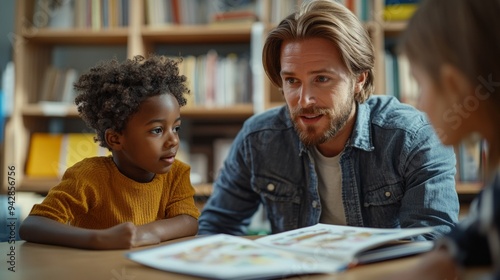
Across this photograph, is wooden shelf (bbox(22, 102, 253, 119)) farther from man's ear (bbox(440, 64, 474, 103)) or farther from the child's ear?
man's ear (bbox(440, 64, 474, 103))

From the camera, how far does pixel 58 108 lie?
2.79 m

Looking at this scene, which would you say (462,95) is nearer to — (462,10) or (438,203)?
(462,10)

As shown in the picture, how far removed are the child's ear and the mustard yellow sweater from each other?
0.11ft

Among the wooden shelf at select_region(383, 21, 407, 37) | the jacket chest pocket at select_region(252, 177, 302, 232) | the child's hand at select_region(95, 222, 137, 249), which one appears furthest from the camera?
the wooden shelf at select_region(383, 21, 407, 37)

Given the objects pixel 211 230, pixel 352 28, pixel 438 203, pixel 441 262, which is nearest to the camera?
pixel 441 262

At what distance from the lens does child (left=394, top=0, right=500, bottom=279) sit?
70 cm

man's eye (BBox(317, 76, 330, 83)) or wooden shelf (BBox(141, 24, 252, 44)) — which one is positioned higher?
wooden shelf (BBox(141, 24, 252, 44))

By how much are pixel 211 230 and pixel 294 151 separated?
13.4 inches

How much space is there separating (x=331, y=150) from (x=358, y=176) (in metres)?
0.13

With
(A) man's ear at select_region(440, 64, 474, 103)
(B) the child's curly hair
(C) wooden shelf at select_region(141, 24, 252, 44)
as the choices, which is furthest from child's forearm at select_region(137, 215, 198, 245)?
(C) wooden shelf at select_region(141, 24, 252, 44)

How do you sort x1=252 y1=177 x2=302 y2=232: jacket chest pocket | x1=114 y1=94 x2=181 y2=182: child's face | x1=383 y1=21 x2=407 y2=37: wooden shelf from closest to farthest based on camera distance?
1. x1=114 y1=94 x2=181 y2=182: child's face
2. x1=252 y1=177 x2=302 y2=232: jacket chest pocket
3. x1=383 y1=21 x2=407 y2=37: wooden shelf

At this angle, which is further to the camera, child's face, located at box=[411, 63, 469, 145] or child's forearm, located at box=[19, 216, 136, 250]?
child's forearm, located at box=[19, 216, 136, 250]

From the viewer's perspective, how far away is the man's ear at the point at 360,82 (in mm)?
1606

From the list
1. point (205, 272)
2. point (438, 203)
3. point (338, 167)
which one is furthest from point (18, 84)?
point (205, 272)
